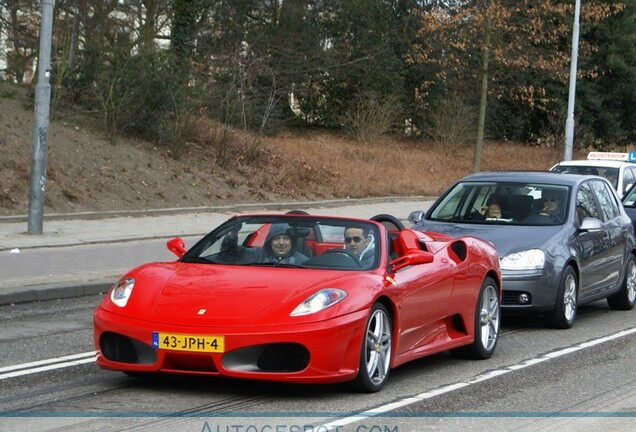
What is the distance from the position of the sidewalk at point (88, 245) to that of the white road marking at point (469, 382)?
6181 mm

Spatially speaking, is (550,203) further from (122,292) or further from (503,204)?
(122,292)

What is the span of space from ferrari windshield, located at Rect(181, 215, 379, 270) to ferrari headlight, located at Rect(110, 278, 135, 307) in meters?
0.71

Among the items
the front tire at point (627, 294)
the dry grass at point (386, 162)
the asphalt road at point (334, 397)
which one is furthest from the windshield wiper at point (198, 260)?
the dry grass at point (386, 162)

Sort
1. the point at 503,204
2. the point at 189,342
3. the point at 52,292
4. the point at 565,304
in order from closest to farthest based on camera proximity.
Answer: the point at 189,342, the point at 565,304, the point at 503,204, the point at 52,292

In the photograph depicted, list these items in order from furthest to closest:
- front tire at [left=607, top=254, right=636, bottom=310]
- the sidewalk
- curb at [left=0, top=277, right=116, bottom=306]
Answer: the sidewalk
front tire at [left=607, top=254, right=636, bottom=310]
curb at [left=0, top=277, right=116, bottom=306]

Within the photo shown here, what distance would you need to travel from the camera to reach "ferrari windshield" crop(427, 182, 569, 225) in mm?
13289

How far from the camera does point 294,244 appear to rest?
9.05 metres

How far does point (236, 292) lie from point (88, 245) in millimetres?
12360

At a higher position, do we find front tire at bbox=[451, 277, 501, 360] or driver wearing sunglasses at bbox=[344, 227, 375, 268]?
driver wearing sunglasses at bbox=[344, 227, 375, 268]

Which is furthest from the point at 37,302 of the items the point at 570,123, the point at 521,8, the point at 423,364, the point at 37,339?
the point at 521,8

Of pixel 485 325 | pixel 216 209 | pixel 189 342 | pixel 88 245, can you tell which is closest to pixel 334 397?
pixel 189 342

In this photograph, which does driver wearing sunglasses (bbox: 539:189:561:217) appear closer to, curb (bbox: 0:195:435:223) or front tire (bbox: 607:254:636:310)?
front tire (bbox: 607:254:636:310)

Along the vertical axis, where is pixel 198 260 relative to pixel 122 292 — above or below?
above

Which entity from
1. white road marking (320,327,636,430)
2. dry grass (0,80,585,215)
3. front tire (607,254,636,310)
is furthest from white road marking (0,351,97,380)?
dry grass (0,80,585,215)
